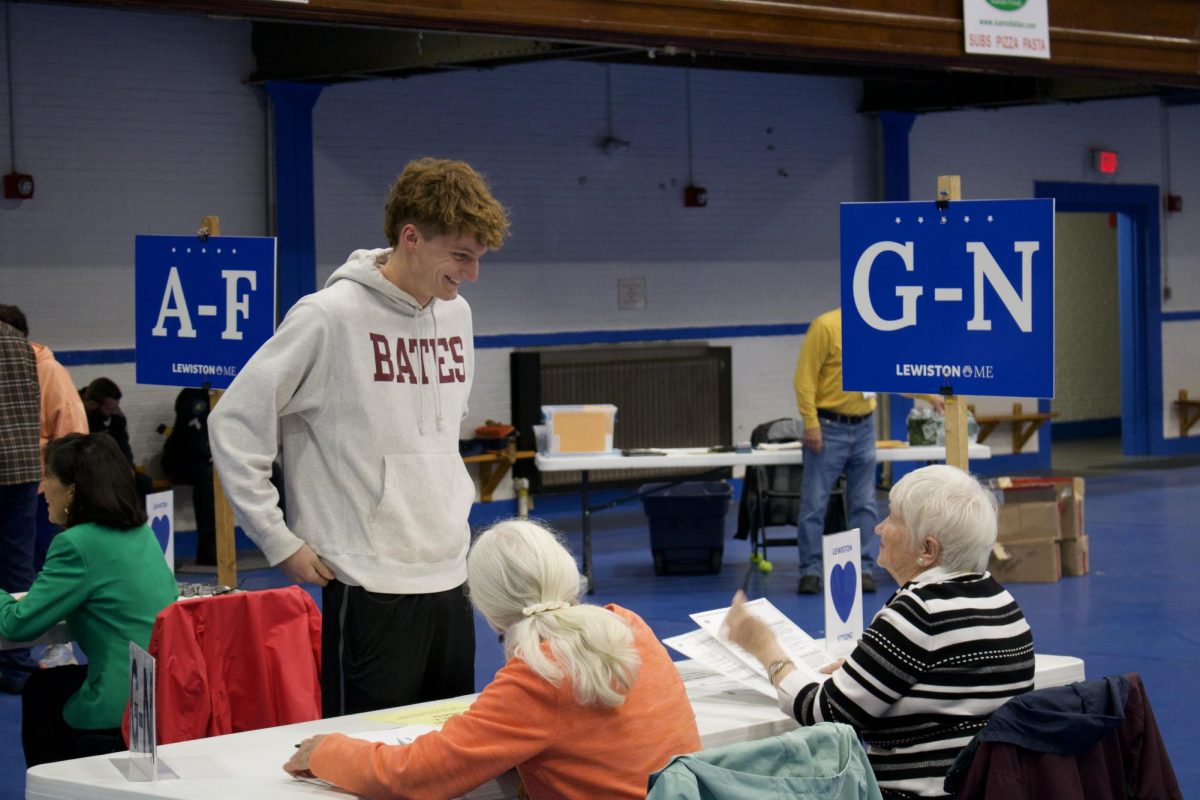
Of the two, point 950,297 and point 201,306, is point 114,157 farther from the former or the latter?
point 950,297

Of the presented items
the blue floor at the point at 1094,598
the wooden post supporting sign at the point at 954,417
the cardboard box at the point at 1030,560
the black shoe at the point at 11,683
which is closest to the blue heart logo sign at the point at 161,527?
the blue floor at the point at 1094,598

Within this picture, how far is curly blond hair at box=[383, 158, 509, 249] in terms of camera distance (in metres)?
3.08

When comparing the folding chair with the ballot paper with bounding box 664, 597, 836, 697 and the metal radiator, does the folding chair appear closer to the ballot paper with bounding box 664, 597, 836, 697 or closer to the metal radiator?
the metal radiator

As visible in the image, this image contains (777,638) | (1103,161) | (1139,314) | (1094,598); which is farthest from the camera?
(1139,314)

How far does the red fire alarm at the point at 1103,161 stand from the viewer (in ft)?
47.2

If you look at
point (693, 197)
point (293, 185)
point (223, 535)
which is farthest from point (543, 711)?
point (693, 197)

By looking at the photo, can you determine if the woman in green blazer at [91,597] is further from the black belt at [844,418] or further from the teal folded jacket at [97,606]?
the black belt at [844,418]

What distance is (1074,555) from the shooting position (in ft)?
28.6

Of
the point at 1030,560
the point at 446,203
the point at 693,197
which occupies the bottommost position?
the point at 1030,560

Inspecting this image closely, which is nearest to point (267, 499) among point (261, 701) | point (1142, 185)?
point (261, 701)

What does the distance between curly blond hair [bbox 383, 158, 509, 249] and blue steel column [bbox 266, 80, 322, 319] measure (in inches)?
271

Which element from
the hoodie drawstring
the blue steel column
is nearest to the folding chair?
the blue steel column

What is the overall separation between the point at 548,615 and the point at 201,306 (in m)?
2.71

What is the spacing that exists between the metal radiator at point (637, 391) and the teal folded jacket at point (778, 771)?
8.41 meters
